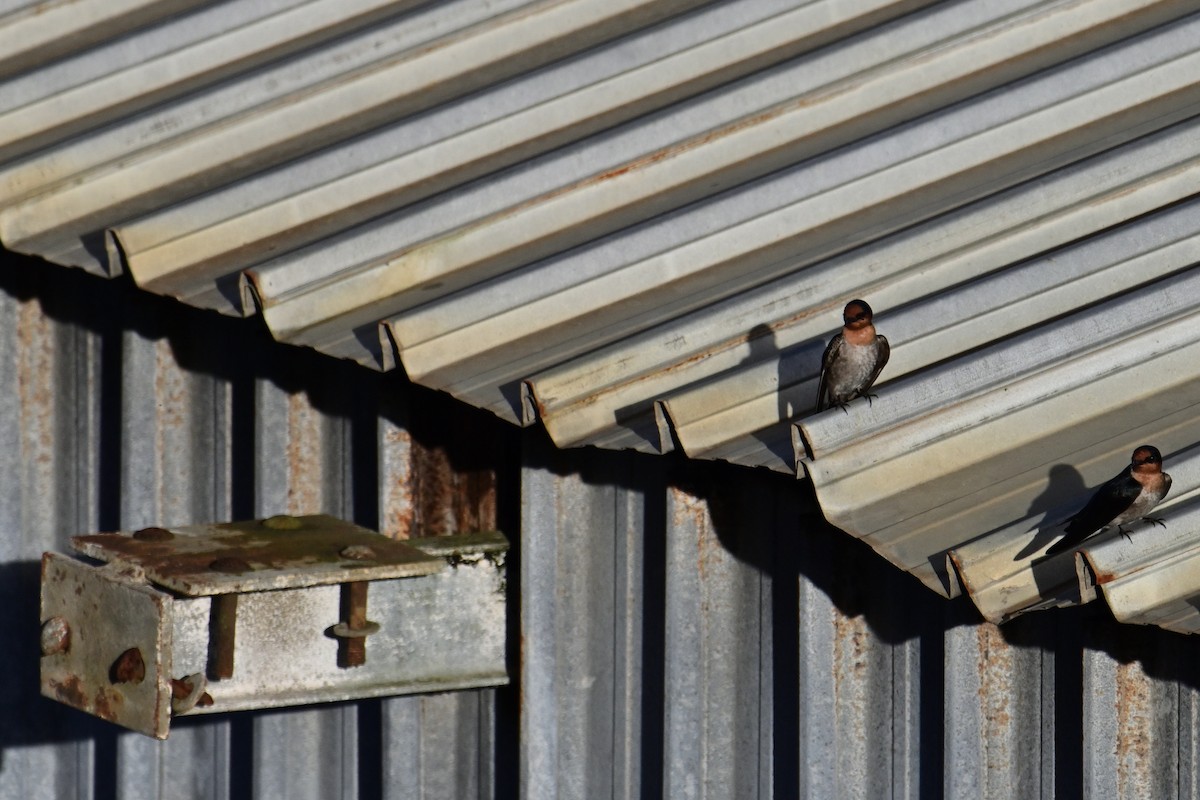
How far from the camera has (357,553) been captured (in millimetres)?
4926

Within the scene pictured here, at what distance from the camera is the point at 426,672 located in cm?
534

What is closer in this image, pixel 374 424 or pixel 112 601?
pixel 112 601

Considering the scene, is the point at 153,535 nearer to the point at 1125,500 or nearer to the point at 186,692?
the point at 186,692

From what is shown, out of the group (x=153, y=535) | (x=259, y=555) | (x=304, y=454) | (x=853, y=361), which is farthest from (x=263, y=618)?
(x=853, y=361)

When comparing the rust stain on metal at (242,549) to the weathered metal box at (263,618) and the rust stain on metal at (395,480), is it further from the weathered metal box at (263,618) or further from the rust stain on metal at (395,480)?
the rust stain on metal at (395,480)

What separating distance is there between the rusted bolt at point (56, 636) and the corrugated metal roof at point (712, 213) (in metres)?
1.06

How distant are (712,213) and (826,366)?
92 centimetres

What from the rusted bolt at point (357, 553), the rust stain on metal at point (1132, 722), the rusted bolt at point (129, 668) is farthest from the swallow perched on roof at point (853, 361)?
the rusted bolt at point (129, 668)

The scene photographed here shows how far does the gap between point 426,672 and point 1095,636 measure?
6.58 feet

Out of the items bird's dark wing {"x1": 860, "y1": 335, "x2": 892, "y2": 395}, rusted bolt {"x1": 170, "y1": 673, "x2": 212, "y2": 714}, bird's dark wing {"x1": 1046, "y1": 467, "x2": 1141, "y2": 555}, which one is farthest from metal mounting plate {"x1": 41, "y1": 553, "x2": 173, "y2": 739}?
bird's dark wing {"x1": 1046, "y1": 467, "x2": 1141, "y2": 555}

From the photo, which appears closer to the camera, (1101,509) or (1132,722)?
(1101,509)

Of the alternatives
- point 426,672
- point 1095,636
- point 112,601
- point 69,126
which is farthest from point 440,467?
point 1095,636

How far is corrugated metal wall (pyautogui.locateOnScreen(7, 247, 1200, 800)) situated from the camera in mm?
4676

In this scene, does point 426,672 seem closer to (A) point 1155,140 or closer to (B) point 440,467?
(B) point 440,467
